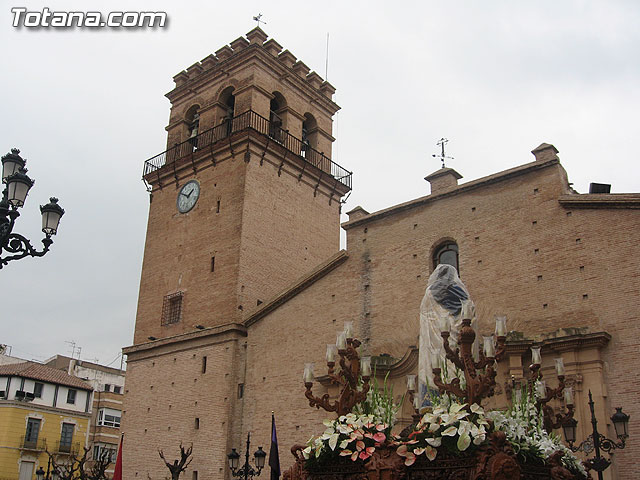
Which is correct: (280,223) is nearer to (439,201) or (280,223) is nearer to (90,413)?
(439,201)

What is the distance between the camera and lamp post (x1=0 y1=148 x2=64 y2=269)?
358 inches

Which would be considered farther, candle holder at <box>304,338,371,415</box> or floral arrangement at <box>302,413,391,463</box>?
candle holder at <box>304,338,371,415</box>

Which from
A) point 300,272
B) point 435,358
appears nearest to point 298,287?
point 300,272

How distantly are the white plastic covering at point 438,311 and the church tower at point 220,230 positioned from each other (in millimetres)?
11429

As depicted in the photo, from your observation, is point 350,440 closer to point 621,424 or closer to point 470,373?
point 470,373

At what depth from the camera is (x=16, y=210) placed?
9.31 m

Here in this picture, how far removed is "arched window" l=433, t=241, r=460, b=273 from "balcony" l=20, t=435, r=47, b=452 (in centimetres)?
2899

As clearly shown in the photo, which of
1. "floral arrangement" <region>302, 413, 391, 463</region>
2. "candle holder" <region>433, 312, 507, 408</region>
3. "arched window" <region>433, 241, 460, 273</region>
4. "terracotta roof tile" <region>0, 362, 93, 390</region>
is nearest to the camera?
"floral arrangement" <region>302, 413, 391, 463</region>

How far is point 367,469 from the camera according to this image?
629 centimetres

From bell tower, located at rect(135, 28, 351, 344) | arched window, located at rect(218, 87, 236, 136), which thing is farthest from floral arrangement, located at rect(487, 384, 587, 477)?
arched window, located at rect(218, 87, 236, 136)

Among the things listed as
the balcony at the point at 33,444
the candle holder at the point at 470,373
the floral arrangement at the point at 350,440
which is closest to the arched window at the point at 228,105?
the candle holder at the point at 470,373

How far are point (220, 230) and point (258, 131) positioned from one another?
399 centimetres

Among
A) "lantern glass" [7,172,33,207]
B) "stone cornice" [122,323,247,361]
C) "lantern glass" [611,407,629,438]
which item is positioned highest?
"stone cornice" [122,323,247,361]

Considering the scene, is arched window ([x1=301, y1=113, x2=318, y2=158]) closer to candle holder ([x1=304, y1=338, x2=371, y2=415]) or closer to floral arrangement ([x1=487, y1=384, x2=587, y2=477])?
candle holder ([x1=304, y1=338, x2=371, y2=415])
